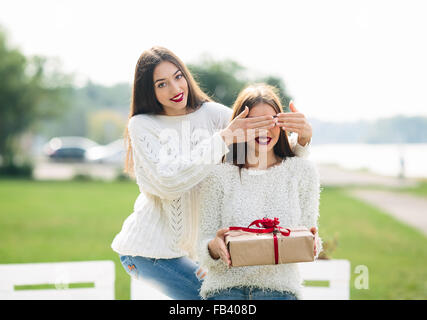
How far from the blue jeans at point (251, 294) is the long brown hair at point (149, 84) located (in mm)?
1094

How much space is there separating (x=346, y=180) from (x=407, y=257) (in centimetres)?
1372

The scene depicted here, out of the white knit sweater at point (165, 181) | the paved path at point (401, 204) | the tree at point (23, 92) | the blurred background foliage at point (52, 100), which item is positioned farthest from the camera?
the tree at point (23, 92)

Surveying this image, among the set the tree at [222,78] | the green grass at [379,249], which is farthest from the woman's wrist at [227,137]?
the tree at [222,78]

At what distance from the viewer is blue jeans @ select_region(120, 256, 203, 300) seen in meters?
2.64

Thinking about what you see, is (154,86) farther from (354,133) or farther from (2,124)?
(2,124)

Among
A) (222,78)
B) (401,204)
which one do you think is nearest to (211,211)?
(401,204)

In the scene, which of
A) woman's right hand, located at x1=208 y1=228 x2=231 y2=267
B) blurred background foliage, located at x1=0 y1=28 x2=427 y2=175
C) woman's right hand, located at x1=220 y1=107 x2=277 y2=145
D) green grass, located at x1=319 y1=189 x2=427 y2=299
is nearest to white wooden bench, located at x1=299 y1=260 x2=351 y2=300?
green grass, located at x1=319 y1=189 x2=427 y2=299

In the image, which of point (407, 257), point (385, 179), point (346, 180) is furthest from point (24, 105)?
point (407, 257)

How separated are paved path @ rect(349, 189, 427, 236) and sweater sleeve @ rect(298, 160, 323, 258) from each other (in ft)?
28.6

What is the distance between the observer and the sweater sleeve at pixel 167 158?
7.39ft

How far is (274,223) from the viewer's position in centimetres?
211

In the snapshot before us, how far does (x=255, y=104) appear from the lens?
2326 millimetres

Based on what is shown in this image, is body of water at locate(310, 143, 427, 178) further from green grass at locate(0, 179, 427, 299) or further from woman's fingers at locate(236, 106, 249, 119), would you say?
woman's fingers at locate(236, 106, 249, 119)

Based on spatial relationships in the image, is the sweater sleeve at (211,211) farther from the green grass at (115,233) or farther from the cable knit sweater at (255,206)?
the green grass at (115,233)
